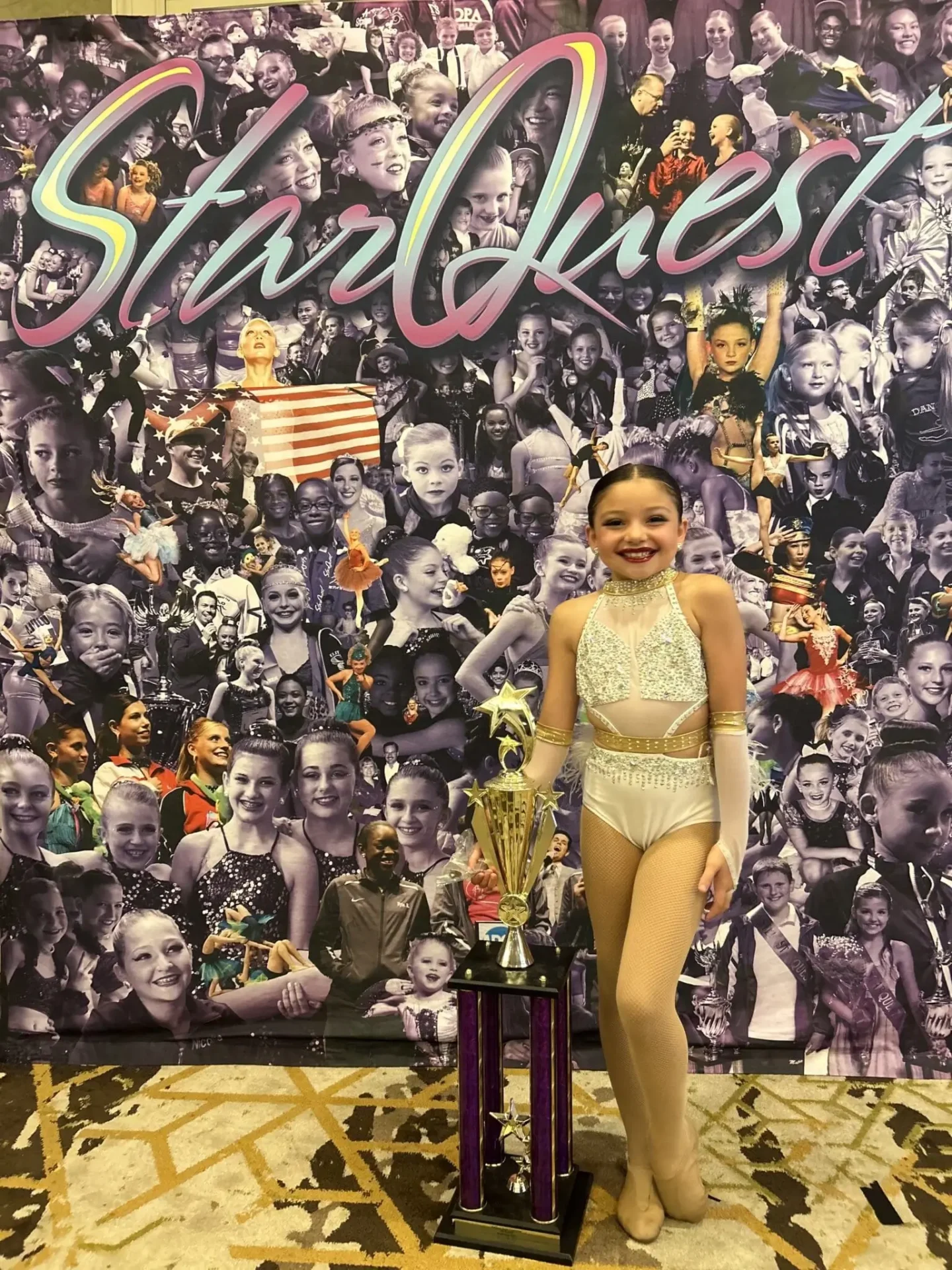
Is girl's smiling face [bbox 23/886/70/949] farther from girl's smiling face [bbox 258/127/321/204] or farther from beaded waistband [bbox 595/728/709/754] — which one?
girl's smiling face [bbox 258/127/321/204]

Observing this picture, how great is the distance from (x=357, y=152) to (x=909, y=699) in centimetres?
240

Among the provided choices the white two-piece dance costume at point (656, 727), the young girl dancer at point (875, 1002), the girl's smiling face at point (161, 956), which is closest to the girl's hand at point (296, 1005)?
the girl's smiling face at point (161, 956)

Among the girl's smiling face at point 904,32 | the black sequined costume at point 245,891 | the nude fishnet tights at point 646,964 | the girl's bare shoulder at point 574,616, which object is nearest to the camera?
the nude fishnet tights at point 646,964

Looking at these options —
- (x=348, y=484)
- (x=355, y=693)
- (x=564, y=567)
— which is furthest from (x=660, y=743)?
(x=348, y=484)

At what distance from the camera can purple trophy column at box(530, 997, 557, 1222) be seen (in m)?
2.05

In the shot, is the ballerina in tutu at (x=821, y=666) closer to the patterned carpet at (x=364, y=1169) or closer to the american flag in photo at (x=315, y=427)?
the patterned carpet at (x=364, y=1169)

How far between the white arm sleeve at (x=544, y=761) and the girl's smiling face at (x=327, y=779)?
2.74ft

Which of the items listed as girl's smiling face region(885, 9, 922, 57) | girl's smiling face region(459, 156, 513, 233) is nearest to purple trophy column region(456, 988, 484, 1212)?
girl's smiling face region(459, 156, 513, 233)

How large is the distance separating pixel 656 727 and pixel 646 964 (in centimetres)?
53

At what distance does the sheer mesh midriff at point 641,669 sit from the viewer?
6.71 ft

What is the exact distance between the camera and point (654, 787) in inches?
81.4

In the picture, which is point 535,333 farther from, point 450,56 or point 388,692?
point 388,692

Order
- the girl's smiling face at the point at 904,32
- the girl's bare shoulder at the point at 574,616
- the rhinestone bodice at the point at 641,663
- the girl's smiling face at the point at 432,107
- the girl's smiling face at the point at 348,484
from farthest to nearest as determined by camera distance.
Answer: the girl's smiling face at the point at 348,484, the girl's smiling face at the point at 432,107, the girl's smiling face at the point at 904,32, the girl's bare shoulder at the point at 574,616, the rhinestone bodice at the point at 641,663

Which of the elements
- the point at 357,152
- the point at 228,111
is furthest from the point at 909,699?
the point at 228,111
